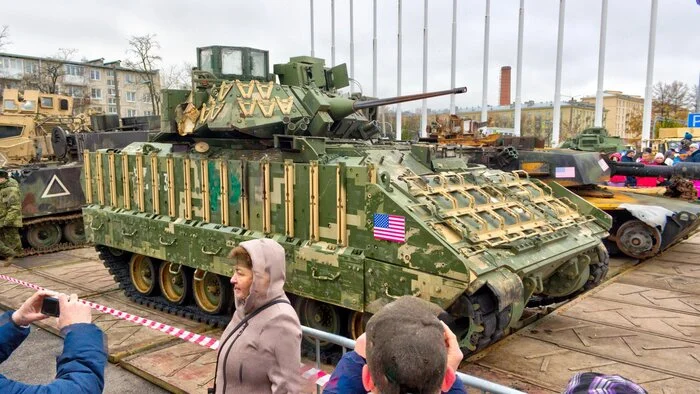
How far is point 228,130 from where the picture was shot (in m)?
8.12

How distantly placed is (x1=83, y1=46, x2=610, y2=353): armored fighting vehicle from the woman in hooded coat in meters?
2.78

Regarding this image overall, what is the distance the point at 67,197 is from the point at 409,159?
33.7 ft

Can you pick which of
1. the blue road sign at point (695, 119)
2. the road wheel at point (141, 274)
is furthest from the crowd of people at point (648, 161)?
the road wheel at point (141, 274)

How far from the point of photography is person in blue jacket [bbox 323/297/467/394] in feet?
6.50

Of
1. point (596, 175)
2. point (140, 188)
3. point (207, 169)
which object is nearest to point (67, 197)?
point (140, 188)

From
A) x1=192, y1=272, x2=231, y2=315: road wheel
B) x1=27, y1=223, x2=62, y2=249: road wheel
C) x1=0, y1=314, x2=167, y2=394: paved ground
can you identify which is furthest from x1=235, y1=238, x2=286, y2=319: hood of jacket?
x1=27, y1=223, x2=62, y2=249: road wheel

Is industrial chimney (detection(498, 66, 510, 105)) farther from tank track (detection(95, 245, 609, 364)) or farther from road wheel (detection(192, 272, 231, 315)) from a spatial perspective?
road wheel (detection(192, 272, 231, 315))

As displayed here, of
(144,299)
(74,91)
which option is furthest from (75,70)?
(144,299)

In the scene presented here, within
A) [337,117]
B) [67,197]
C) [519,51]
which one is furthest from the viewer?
[519,51]

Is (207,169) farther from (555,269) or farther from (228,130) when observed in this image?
(555,269)

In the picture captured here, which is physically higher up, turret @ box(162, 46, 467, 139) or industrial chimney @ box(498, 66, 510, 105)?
industrial chimney @ box(498, 66, 510, 105)

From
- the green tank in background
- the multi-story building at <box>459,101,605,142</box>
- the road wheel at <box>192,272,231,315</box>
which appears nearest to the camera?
the road wheel at <box>192,272,231,315</box>

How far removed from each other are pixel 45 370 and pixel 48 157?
40.4ft

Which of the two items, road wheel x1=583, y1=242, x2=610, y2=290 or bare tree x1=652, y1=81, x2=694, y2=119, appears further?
bare tree x1=652, y1=81, x2=694, y2=119
